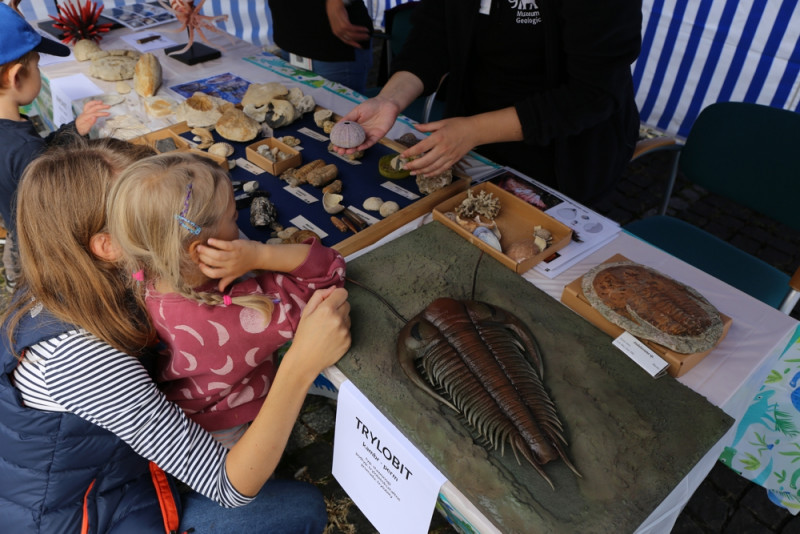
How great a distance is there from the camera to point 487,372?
1.21 m

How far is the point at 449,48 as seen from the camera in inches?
84.9

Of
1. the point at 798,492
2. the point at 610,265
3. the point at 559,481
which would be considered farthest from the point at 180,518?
the point at 798,492

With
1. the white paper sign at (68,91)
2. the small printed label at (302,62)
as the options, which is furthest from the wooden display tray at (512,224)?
the white paper sign at (68,91)

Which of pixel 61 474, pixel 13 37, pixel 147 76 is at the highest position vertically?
pixel 13 37

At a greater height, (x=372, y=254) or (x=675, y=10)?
(x=675, y=10)

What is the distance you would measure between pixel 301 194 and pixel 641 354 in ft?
4.38

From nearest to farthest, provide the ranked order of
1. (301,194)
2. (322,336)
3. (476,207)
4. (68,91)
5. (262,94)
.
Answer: (322,336), (476,207), (301,194), (262,94), (68,91)

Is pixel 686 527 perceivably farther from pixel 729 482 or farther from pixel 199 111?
pixel 199 111

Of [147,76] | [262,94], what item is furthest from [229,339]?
[147,76]

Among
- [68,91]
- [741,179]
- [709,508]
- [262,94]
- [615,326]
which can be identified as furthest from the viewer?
[68,91]

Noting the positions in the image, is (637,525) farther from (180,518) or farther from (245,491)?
(180,518)

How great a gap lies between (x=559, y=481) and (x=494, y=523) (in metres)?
0.16

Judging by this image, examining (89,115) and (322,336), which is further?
(89,115)

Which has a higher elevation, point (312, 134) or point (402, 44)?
point (402, 44)
